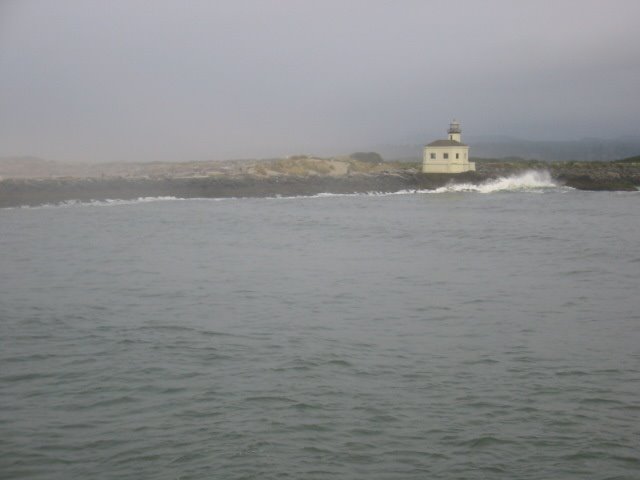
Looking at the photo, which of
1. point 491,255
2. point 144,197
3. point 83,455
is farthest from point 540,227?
point 144,197

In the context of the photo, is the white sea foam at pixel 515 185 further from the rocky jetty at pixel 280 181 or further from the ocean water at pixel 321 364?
the ocean water at pixel 321 364

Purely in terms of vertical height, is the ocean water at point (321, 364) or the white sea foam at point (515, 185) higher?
the white sea foam at point (515, 185)

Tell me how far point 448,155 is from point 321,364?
53220 millimetres

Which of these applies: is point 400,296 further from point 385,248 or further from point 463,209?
point 463,209

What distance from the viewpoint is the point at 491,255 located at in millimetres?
19219

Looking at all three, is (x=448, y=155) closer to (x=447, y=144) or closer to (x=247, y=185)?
(x=447, y=144)

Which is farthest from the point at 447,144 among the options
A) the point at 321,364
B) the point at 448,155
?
the point at 321,364

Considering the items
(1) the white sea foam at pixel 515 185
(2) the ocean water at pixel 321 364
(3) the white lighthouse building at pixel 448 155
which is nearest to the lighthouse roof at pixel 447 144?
(3) the white lighthouse building at pixel 448 155

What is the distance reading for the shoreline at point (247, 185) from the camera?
43.0 metres

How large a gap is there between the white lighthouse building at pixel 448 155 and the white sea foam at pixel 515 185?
2323mm

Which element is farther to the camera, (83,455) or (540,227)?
(540,227)

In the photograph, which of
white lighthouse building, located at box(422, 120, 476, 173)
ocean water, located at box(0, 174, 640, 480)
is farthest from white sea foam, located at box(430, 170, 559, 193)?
ocean water, located at box(0, 174, 640, 480)

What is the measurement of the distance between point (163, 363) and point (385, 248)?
1273cm

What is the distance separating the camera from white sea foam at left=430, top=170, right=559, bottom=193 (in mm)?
57531
